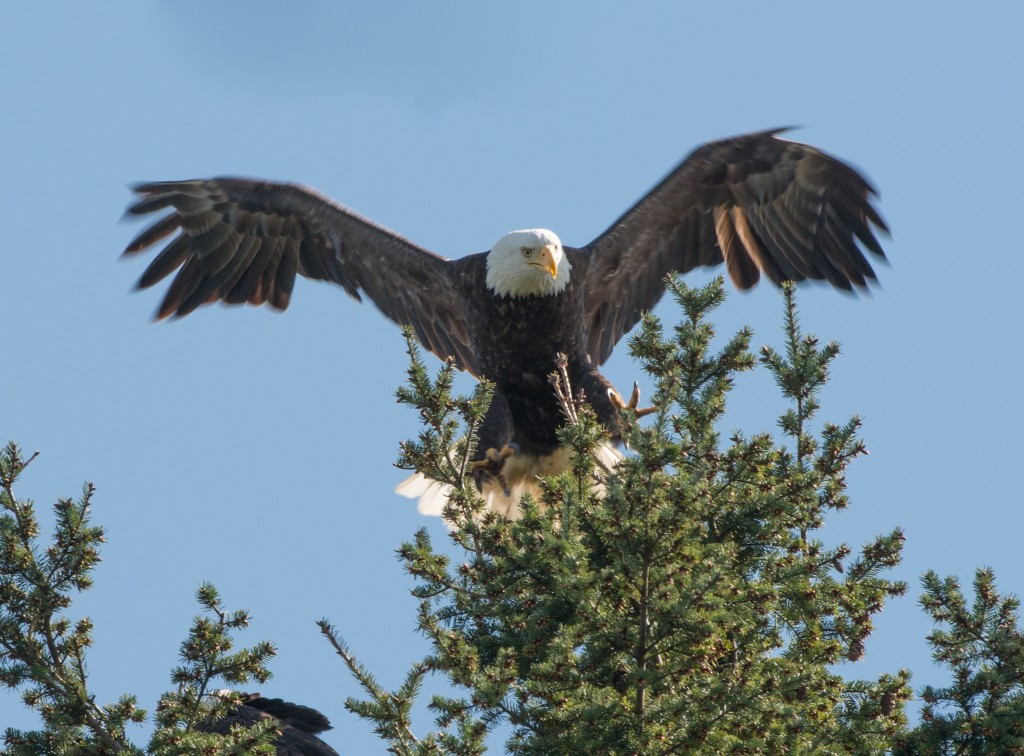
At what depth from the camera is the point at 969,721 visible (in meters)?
4.07

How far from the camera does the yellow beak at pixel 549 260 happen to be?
6.93 m

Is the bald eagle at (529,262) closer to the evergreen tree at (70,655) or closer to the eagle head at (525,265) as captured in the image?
the eagle head at (525,265)

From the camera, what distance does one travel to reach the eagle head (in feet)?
23.1

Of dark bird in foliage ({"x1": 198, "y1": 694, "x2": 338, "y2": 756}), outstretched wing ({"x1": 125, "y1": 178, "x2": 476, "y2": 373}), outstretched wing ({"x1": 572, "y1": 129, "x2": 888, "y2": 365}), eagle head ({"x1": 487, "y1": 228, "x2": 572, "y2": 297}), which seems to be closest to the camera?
dark bird in foliage ({"x1": 198, "y1": 694, "x2": 338, "y2": 756})

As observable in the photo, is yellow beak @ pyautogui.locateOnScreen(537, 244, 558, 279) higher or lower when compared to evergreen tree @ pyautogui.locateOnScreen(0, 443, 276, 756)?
higher

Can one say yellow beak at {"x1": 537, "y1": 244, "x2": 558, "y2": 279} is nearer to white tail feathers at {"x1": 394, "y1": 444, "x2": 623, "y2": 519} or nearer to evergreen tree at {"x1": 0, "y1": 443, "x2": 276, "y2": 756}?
white tail feathers at {"x1": 394, "y1": 444, "x2": 623, "y2": 519}

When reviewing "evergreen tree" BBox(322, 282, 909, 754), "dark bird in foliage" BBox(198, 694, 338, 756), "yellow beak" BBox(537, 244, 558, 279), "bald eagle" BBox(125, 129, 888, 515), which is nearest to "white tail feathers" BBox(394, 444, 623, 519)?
"bald eagle" BBox(125, 129, 888, 515)

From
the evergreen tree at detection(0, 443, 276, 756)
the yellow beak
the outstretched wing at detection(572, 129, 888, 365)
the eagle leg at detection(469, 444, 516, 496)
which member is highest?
the outstretched wing at detection(572, 129, 888, 365)

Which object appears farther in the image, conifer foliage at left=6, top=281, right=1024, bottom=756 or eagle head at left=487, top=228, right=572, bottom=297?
eagle head at left=487, top=228, right=572, bottom=297

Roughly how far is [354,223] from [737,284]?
7.31 feet

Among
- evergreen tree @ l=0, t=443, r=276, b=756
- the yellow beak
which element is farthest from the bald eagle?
evergreen tree @ l=0, t=443, r=276, b=756

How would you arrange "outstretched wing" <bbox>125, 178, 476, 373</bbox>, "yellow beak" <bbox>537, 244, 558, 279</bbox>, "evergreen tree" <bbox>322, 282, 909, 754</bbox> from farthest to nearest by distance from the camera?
"outstretched wing" <bbox>125, 178, 476, 373</bbox>, "yellow beak" <bbox>537, 244, 558, 279</bbox>, "evergreen tree" <bbox>322, 282, 909, 754</bbox>

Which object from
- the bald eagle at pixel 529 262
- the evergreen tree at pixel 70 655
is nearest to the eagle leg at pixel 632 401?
the bald eagle at pixel 529 262

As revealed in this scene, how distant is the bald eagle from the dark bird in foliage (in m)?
1.77
